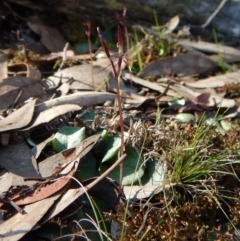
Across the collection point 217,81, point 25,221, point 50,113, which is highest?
point 50,113

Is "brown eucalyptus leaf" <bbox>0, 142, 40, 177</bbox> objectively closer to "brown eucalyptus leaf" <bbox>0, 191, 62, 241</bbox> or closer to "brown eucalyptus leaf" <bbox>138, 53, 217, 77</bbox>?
"brown eucalyptus leaf" <bbox>0, 191, 62, 241</bbox>

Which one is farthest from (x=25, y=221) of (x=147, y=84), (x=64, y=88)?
(x=147, y=84)

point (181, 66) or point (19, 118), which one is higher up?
point (19, 118)

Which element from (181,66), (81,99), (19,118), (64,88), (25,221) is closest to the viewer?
(25,221)

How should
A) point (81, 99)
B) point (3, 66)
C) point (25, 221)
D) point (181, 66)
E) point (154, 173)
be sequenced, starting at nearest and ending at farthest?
point (25, 221), point (154, 173), point (81, 99), point (3, 66), point (181, 66)

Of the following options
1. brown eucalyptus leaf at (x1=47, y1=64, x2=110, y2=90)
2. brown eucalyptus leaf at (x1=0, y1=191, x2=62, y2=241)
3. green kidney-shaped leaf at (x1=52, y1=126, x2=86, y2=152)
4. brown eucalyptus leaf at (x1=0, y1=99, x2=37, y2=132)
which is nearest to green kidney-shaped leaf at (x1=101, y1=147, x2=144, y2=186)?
green kidney-shaped leaf at (x1=52, y1=126, x2=86, y2=152)

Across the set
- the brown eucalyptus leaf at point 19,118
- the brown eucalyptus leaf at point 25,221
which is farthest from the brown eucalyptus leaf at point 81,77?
the brown eucalyptus leaf at point 25,221

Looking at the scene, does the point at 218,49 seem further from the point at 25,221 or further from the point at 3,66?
the point at 25,221

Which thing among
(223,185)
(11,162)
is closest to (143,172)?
(223,185)
